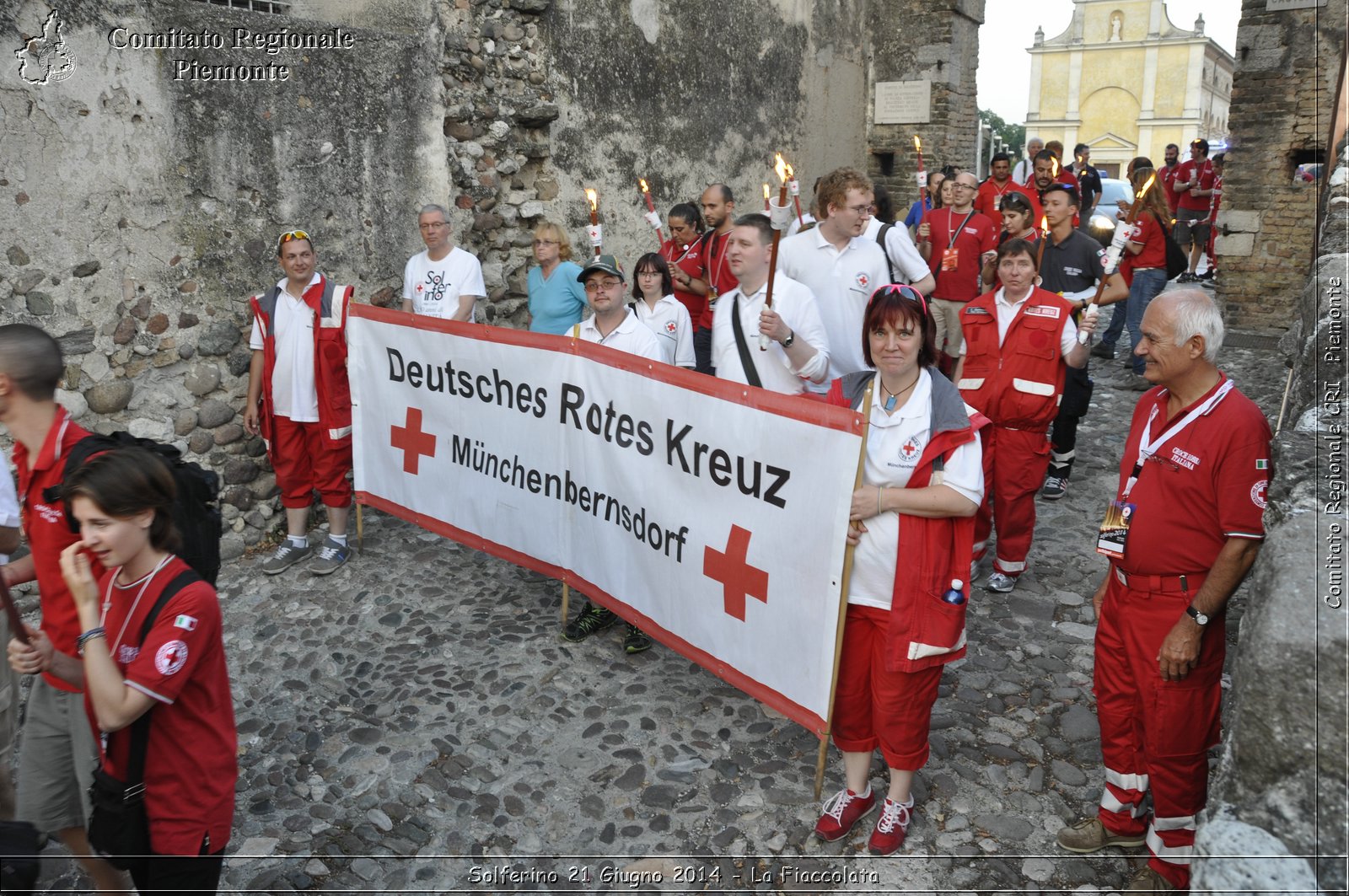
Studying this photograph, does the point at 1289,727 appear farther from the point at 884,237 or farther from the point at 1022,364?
the point at 884,237

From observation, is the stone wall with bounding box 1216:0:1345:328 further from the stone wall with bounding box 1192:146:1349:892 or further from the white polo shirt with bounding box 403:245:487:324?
the stone wall with bounding box 1192:146:1349:892

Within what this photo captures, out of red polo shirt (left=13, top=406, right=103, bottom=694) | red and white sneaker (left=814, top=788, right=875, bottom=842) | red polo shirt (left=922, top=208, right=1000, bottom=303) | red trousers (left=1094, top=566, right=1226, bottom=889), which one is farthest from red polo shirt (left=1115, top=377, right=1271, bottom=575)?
red polo shirt (left=922, top=208, right=1000, bottom=303)

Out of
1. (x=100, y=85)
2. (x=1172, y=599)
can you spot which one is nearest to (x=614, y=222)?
(x=100, y=85)

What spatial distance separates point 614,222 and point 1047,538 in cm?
508

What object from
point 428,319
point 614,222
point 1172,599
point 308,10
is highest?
point 308,10

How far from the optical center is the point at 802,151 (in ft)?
40.3

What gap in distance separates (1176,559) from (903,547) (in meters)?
0.78

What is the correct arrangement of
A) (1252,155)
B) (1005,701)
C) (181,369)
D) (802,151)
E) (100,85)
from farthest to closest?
(802,151)
(1252,155)
(181,369)
(100,85)
(1005,701)

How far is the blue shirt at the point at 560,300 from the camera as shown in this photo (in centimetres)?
609

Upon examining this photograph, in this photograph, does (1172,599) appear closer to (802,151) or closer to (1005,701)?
(1005,701)

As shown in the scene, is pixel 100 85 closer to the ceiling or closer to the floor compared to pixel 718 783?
closer to the ceiling

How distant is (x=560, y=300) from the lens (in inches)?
240

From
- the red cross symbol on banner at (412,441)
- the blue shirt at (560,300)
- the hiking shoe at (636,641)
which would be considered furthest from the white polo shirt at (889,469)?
the blue shirt at (560,300)

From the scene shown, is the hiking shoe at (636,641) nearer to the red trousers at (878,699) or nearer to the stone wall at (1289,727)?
the red trousers at (878,699)
